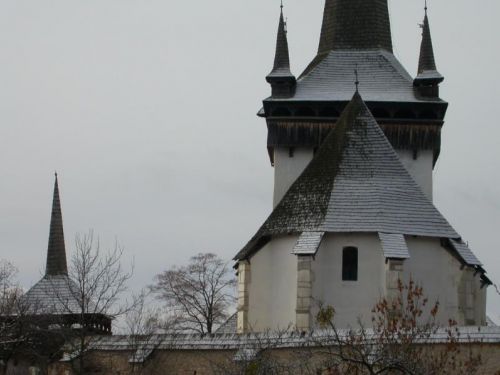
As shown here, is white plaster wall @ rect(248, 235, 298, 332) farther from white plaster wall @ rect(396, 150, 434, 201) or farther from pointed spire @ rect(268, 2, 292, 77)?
pointed spire @ rect(268, 2, 292, 77)

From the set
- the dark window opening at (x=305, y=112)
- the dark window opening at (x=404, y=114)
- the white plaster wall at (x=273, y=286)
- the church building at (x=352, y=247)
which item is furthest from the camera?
the dark window opening at (x=305, y=112)

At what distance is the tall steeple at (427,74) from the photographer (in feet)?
159

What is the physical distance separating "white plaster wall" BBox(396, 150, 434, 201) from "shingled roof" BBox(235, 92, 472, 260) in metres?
6.30

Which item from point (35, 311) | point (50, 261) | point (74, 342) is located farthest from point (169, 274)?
point (74, 342)

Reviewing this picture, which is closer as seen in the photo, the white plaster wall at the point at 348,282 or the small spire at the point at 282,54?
the white plaster wall at the point at 348,282

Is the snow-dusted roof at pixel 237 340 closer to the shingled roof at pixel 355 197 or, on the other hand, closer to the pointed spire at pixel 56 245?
the shingled roof at pixel 355 197

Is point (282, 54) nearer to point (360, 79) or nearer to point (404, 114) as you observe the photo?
point (360, 79)

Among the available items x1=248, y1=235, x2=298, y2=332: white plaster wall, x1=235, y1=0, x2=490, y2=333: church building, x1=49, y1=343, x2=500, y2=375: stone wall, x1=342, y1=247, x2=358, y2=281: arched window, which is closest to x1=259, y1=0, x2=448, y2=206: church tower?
x1=235, y1=0, x2=490, y2=333: church building

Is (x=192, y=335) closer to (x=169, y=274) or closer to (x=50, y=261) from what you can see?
(x=50, y=261)

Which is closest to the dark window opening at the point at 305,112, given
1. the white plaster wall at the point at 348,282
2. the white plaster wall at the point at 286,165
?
the white plaster wall at the point at 286,165

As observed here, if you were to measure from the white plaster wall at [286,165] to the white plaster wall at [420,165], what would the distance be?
3.14 meters

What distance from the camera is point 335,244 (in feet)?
130

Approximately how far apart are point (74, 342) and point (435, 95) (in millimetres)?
20699

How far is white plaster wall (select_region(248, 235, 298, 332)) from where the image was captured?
40.1m
